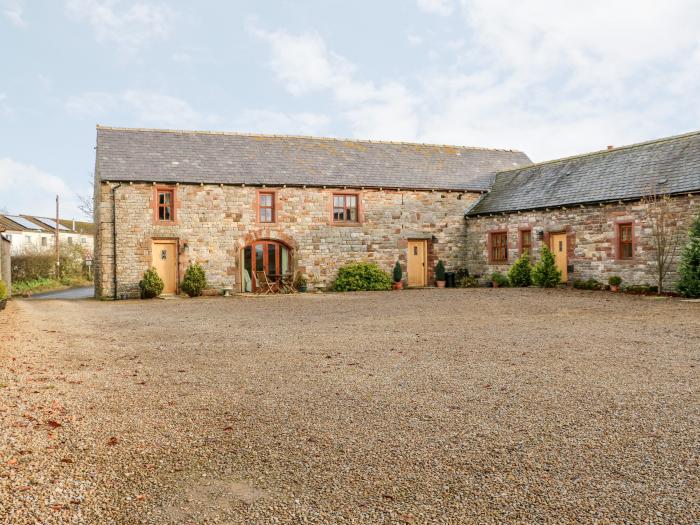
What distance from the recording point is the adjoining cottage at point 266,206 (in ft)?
74.8

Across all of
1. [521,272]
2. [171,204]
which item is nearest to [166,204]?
[171,204]

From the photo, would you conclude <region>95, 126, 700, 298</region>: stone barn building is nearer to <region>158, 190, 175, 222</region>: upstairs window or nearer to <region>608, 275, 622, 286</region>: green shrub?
<region>158, 190, 175, 222</region>: upstairs window

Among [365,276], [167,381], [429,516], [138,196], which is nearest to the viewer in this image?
[429,516]

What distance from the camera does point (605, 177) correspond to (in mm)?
22047

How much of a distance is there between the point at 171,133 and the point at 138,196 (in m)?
4.03

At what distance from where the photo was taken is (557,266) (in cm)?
2320

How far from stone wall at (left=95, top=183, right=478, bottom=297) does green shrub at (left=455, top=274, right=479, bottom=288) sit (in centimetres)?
85

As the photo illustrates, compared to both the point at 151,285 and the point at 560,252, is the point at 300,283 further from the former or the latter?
the point at 560,252

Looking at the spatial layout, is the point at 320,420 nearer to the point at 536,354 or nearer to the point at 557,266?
the point at 536,354

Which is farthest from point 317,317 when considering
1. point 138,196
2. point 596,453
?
point 138,196

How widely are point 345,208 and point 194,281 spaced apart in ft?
24.0

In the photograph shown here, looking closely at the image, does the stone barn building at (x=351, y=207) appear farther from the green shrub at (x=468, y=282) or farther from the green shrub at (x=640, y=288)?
the green shrub at (x=468, y=282)

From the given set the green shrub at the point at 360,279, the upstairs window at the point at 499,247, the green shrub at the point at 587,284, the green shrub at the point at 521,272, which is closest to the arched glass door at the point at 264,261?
the green shrub at the point at 360,279

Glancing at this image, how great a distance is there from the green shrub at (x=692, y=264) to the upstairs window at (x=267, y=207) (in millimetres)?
15328
